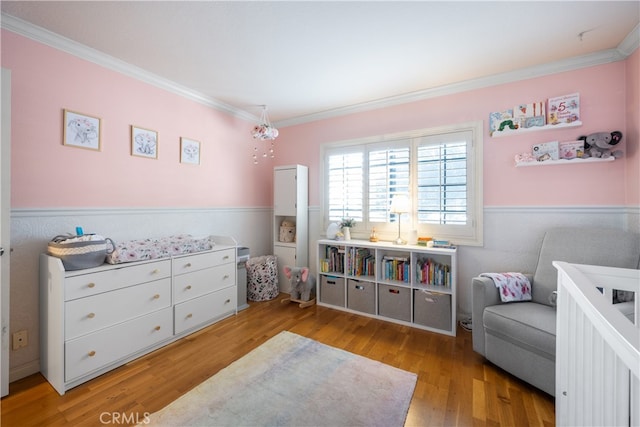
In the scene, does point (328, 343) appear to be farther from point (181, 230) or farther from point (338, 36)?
point (338, 36)

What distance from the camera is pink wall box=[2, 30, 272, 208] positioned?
1.85m

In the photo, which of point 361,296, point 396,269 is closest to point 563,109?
point 396,269

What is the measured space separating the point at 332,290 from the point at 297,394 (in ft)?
4.92

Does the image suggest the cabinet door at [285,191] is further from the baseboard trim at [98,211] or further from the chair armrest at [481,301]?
the chair armrest at [481,301]

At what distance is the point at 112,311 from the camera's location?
1.91 meters

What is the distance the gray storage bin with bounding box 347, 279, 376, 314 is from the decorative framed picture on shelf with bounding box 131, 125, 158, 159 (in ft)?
8.33

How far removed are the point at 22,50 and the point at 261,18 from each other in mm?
1746

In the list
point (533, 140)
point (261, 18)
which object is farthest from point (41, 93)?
point (533, 140)

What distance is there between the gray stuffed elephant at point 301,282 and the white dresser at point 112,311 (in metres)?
1.01

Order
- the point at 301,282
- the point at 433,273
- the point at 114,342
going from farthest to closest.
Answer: the point at 301,282
the point at 433,273
the point at 114,342

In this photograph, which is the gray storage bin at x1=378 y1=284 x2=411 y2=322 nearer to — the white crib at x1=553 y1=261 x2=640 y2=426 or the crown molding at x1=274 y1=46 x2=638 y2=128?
the white crib at x1=553 y1=261 x2=640 y2=426

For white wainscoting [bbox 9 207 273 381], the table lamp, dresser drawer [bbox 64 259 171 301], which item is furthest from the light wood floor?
the table lamp

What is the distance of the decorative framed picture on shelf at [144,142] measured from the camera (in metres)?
2.45

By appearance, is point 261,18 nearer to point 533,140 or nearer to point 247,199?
point 247,199
